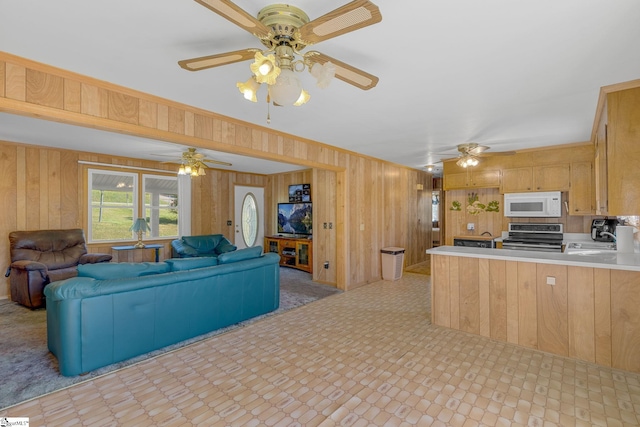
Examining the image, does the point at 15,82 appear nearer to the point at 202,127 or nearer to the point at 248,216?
the point at 202,127

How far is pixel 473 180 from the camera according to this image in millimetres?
5465

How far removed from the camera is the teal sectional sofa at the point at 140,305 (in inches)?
94.3

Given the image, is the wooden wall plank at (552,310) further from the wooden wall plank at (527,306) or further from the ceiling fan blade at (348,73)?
the ceiling fan blade at (348,73)

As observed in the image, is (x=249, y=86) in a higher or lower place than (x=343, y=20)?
lower

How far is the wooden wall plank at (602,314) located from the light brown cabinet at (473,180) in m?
2.88

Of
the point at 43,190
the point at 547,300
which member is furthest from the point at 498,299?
the point at 43,190

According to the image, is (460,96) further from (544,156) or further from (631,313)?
(544,156)

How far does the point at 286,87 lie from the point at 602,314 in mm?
3291

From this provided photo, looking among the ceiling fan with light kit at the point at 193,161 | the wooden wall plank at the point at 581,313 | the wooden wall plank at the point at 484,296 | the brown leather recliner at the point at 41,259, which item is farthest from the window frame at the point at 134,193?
the wooden wall plank at the point at 581,313

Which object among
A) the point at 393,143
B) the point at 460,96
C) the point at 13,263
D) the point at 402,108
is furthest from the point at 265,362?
the point at 13,263

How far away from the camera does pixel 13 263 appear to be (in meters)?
4.18

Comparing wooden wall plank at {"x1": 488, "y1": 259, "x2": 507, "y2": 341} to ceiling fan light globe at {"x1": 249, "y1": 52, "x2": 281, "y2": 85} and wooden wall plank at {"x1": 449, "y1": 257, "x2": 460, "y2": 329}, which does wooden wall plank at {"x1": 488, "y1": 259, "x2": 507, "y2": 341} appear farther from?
ceiling fan light globe at {"x1": 249, "y1": 52, "x2": 281, "y2": 85}

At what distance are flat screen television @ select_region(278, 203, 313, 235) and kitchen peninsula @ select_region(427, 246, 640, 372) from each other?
399cm

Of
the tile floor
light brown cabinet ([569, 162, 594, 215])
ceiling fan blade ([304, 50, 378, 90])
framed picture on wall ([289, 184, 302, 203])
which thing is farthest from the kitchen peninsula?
framed picture on wall ([289, 184, 302, 203])
